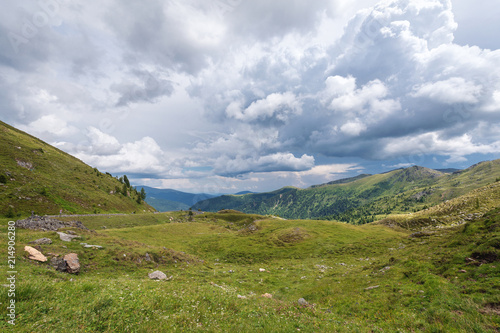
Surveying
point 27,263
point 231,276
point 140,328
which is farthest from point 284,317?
point 27,263

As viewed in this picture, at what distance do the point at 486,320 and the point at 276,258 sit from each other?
3933 centimetres

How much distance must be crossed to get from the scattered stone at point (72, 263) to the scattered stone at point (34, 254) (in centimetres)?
196

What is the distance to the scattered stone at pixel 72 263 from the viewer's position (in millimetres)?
21391

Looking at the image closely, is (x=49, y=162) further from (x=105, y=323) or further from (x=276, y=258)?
(x=105, y=323)

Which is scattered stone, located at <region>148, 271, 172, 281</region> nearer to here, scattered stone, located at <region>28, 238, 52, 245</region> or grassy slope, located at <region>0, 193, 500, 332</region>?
grassy slope, located at <region>0, 193, 500, 332</region>

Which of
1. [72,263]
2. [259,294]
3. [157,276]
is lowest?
[259,294]

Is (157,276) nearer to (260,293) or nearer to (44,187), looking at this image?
(260,293)

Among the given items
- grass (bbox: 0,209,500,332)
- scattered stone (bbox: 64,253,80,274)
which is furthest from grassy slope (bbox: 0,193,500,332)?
scattered stone (bbox: 64,253,80,274)

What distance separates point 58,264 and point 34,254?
8.62 ft

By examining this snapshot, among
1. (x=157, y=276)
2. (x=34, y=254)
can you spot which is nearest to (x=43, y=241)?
(x=34, y=254)

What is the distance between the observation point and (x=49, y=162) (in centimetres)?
10681

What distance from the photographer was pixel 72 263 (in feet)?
72.1

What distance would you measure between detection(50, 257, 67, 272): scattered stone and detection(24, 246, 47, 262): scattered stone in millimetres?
753

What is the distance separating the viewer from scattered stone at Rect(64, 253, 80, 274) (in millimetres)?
21391
